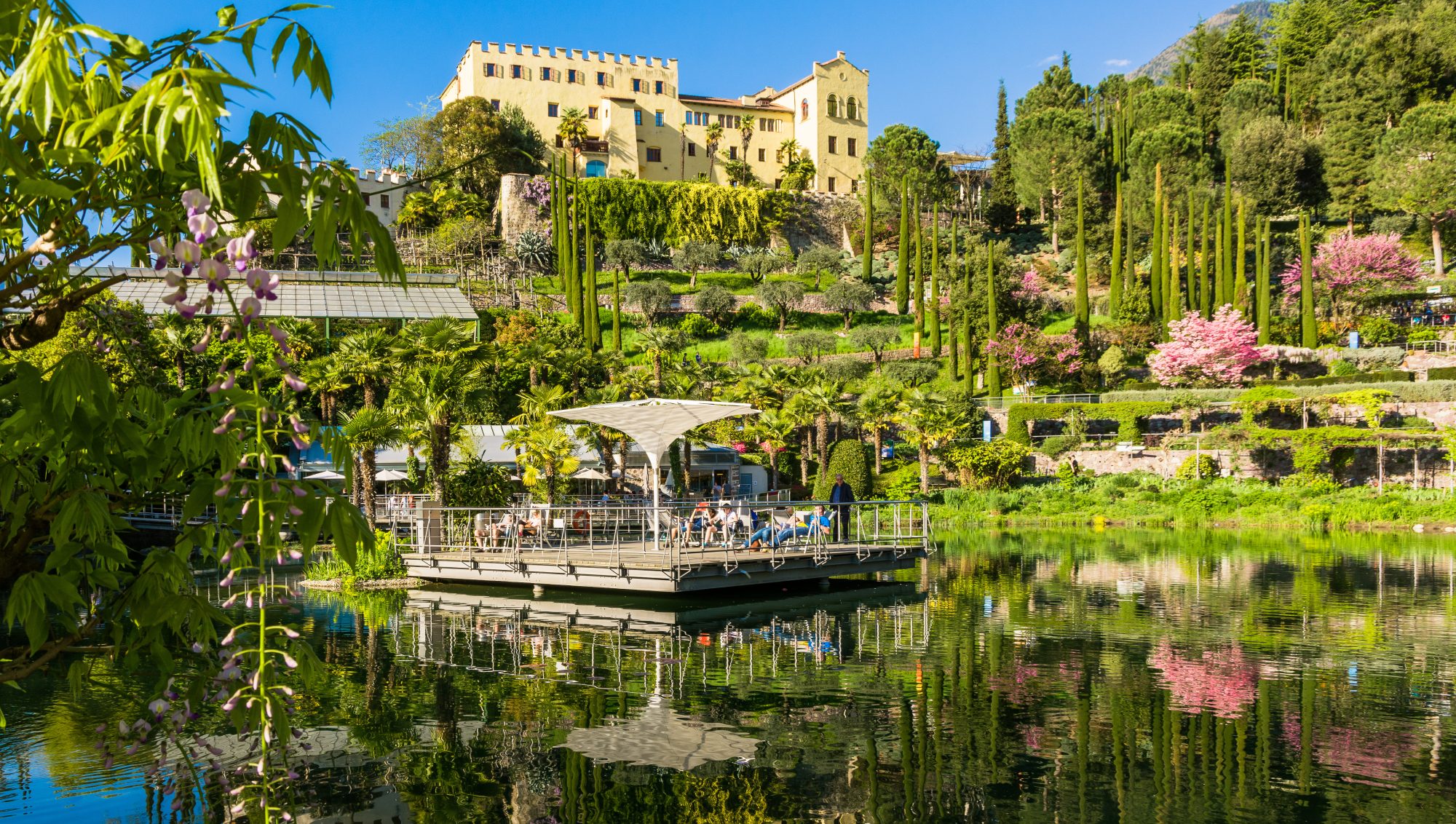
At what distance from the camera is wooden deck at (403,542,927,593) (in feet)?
58.6

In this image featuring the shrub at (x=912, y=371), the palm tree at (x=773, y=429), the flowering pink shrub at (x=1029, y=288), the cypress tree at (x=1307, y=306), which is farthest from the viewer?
the flowering pink shrub at (x=1029, y=288)

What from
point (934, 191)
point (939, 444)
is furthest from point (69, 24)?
point (934, 191)

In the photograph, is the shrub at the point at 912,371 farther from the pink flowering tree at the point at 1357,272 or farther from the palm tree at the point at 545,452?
the palm tree at the point at 545,452

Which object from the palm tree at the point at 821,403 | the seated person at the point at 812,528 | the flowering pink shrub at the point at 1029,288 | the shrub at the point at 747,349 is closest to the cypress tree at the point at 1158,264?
the flowering pink shrub at the point at 1029,288

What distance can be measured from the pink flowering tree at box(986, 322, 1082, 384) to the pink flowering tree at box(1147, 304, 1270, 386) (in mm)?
3597

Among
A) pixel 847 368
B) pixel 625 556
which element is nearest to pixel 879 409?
pixel 847 368

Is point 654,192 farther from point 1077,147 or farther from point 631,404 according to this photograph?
point 631,404

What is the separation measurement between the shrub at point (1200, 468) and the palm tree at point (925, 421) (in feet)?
25.7

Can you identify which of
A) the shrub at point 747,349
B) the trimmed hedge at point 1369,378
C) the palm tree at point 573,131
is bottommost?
the trimmed hedge at point 1369,378

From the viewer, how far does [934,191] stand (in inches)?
2822

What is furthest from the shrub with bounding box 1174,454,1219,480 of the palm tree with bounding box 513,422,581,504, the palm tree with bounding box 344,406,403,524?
the palm tree with bounding box 344,406,403,524

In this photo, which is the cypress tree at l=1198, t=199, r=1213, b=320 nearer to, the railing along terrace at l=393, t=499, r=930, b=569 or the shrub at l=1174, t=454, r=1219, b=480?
the shrub at l=1174, t=454, r=1219, b=480

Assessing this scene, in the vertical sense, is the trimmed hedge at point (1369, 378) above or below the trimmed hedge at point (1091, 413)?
above

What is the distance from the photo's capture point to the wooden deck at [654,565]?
17.9 m
